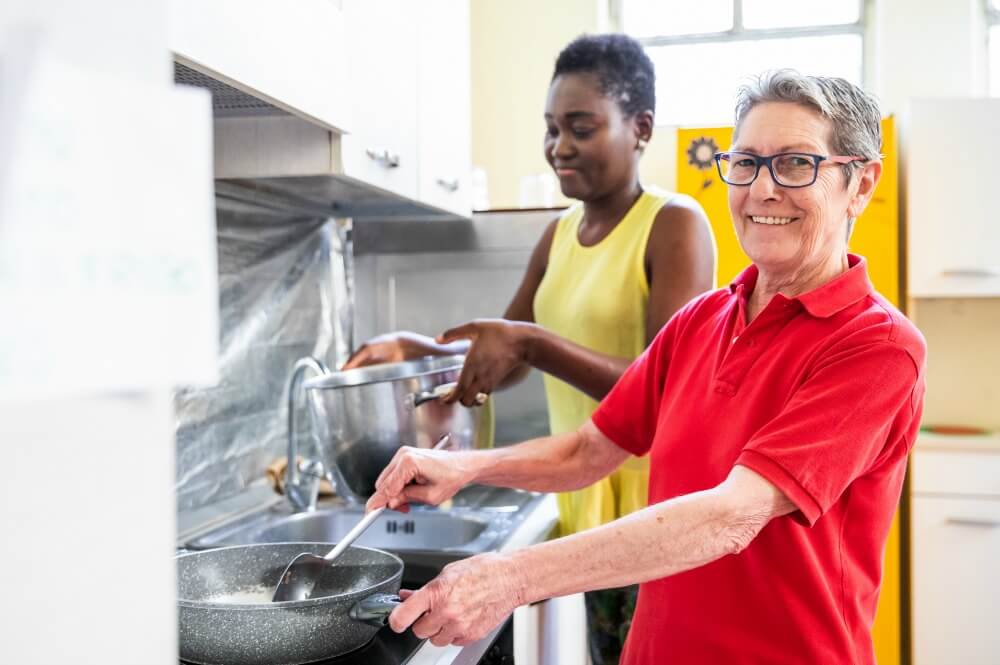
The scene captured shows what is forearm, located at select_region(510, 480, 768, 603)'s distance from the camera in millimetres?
769

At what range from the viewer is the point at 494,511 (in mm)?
1655

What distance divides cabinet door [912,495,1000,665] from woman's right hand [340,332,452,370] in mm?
1712

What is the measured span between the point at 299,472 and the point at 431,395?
0.52 meters

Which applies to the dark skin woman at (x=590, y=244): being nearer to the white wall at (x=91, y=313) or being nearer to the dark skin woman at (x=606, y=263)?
the dark skin woman at (x=606, y=263)

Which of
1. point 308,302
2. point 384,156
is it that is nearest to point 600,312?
point 384,156

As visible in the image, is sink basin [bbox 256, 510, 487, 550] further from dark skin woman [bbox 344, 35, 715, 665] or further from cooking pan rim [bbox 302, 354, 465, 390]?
cooking pan rim [bbox 302, 354, 465, 390]

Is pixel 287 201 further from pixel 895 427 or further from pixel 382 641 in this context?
pixel 895 427

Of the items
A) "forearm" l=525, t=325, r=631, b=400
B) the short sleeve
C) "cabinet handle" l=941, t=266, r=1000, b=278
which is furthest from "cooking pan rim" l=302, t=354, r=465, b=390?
Result: "cabinet handle" l=941, t=266, r=1000, b=278

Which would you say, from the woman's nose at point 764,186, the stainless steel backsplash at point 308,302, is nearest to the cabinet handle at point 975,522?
the stainless steel backsplash at point 308,302

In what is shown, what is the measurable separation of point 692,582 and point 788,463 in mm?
221

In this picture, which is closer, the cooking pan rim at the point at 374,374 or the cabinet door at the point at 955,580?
the cooking pan rim at the point at 374,374

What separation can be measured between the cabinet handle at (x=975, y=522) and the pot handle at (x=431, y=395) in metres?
1.82

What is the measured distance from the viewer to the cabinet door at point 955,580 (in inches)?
99.3

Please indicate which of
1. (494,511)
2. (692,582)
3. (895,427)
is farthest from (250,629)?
(494,511)
